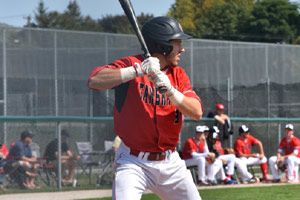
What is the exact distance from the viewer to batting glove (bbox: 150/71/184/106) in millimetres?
3906

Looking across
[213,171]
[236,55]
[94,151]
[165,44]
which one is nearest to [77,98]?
[94,151]

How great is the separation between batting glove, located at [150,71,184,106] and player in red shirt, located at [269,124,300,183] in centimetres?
926

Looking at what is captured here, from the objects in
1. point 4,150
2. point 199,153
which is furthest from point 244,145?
point 4,150

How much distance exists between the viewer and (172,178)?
4250 millimetres

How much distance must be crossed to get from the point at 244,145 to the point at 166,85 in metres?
9.62

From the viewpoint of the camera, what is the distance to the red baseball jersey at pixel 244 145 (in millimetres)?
13203

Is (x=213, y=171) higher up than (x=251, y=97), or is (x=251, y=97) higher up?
(x=251, y=97)

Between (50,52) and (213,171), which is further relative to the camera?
(50,52)

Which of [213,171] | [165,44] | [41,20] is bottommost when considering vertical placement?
[213,171]

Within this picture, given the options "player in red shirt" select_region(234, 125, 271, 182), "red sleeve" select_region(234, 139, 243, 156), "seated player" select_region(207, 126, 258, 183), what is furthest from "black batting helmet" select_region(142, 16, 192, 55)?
"red sleeve" select_region(234, 139, 243, 156)

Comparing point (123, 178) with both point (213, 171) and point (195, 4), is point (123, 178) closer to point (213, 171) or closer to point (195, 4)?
point (213, 171)

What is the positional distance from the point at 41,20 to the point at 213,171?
165 feet

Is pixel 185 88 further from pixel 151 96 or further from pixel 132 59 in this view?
Result: pixel 132 59

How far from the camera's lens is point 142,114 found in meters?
4.20
